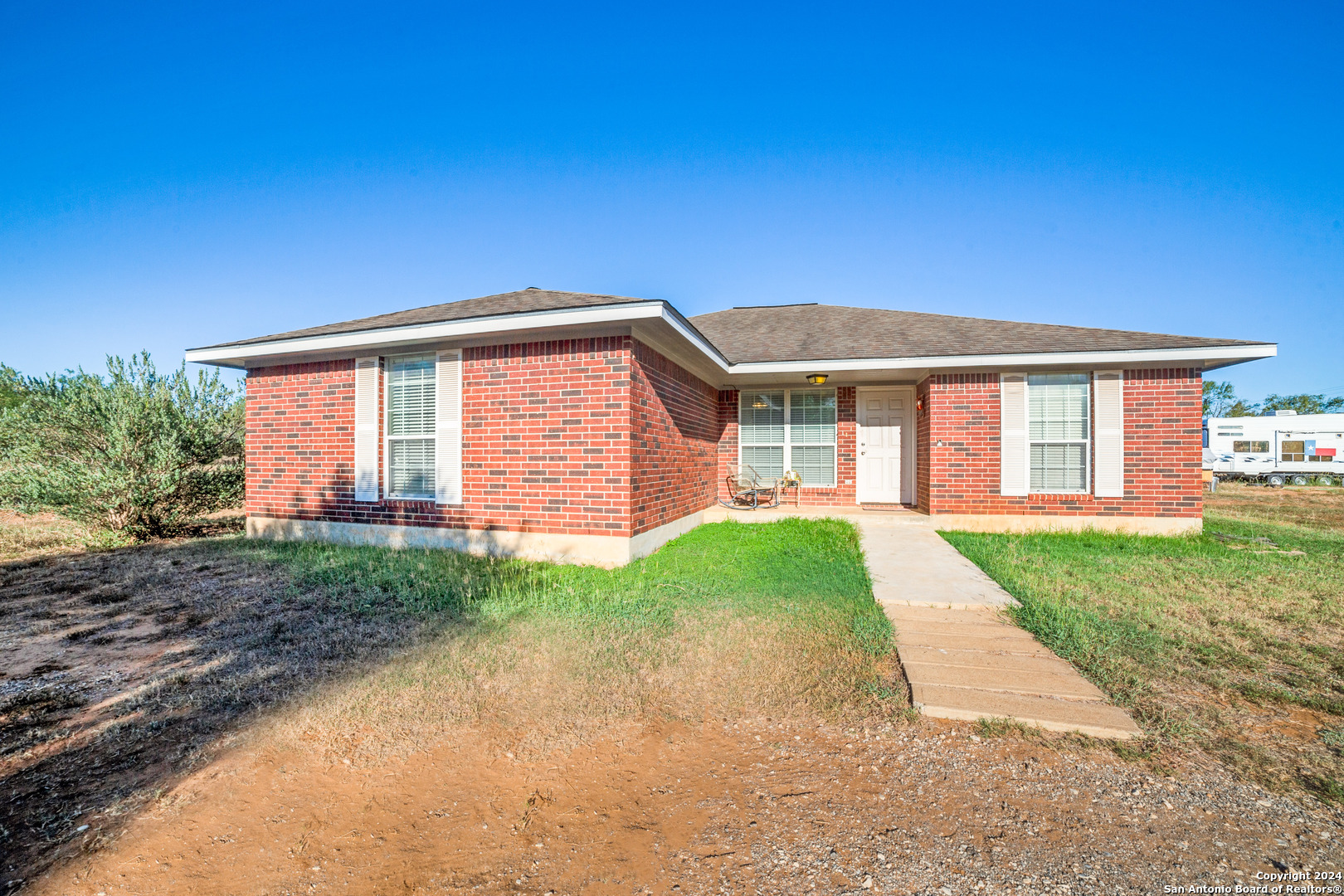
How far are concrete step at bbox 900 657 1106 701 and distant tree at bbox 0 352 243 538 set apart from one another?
10.2m

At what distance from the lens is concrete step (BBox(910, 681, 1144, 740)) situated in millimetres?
2791

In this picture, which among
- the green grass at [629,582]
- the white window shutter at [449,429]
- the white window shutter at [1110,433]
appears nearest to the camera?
the green grass at [629,582]

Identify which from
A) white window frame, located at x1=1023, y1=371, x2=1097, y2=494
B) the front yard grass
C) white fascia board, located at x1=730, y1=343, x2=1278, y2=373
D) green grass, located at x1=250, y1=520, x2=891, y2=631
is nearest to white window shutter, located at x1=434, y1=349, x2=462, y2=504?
green grass, located at x1=250, y1=520, x2=891, y2=631

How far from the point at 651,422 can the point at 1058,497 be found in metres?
6.35

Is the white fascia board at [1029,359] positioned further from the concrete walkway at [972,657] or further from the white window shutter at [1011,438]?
the concrete walkway at [972,657]

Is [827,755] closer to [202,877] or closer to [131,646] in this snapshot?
[202,877]

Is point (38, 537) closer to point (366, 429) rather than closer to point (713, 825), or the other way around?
point (366, 429)

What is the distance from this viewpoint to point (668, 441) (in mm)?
7793

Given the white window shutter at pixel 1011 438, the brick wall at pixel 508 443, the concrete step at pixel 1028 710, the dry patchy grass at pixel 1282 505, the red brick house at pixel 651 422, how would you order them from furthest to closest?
the dry patchy grass at pixel 1282 505, the white window shutter at pixel 1011 438, the red brick house at pixel 651 422, the brick wall at pixel 508 443, the concrete step at pixel 1028 710

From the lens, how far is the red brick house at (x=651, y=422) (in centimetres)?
661

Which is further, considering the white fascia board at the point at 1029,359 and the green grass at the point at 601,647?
the white fascia board at the point at 1029,359

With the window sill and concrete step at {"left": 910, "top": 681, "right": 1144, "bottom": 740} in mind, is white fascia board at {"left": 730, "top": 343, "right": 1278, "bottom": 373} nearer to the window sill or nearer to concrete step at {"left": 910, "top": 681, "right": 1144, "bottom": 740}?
the window sill

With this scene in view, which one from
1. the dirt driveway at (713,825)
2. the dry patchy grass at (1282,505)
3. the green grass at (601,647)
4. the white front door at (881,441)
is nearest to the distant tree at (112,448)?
the green grass at (601,647)

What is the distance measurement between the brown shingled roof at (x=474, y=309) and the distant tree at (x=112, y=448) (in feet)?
5.06
